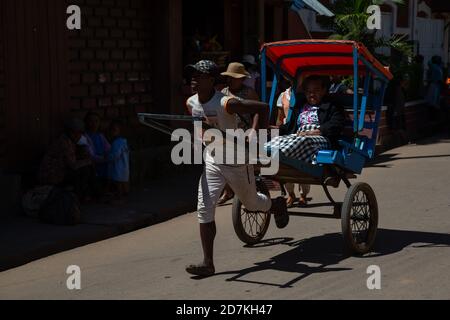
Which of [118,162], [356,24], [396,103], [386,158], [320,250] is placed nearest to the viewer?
[320,250]

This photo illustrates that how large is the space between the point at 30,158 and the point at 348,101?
397 centimetres

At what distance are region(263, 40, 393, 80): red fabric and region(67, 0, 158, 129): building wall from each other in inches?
146

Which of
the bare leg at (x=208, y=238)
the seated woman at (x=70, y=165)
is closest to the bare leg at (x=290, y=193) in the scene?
the seated woman at (x=70, y=165)

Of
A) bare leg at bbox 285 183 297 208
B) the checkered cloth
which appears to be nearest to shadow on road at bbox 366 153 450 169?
Answer: bare leg at bbox 285 183 297 208

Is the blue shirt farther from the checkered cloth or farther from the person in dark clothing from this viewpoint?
the person in dark clothing

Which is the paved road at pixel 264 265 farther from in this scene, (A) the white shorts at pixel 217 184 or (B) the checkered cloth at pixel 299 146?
(B) the checkered cloth at pixel 299 146

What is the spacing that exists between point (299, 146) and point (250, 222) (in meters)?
1.06

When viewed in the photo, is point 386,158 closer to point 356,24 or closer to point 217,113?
point 356,24

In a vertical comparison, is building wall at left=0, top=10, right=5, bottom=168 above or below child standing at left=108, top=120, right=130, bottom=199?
above

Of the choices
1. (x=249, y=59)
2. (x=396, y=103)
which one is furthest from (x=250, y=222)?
(x=396, y=103)

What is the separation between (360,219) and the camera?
750cm

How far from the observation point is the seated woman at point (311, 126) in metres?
7.42

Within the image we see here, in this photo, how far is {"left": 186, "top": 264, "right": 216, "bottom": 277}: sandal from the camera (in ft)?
21.9

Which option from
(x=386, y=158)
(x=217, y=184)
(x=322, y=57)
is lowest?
(x=386, y=158)
